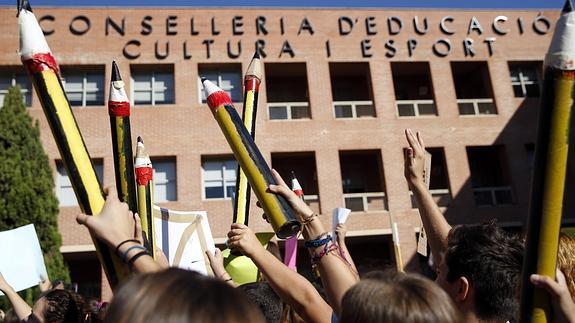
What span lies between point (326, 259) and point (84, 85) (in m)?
17.0

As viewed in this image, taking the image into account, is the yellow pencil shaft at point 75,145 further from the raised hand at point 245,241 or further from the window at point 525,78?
the window at point 525,78

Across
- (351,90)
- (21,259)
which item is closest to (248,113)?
(21,259)

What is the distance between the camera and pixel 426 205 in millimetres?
2650

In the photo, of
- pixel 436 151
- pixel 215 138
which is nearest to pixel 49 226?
pixel 215 138

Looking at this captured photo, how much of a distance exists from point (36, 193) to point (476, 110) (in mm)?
14740

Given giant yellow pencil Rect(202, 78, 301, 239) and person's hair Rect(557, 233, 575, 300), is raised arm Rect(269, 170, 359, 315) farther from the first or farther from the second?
person's hair Rect(557, 233, 575, 300)

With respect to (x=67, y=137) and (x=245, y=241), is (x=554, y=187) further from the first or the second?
(x=67, y=137)

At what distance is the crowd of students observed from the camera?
116 centimetres

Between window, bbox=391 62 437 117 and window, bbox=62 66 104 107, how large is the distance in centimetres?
1041

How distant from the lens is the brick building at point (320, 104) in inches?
650

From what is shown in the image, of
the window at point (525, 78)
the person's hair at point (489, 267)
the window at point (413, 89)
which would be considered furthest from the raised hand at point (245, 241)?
the window at point (525, 78)

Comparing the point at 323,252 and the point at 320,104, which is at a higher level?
the point at 320,104

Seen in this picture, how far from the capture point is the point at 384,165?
1725 cm

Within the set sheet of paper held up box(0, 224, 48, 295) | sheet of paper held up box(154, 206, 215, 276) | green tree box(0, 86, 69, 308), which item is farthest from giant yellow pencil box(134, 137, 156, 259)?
green tree box(0, 86, 69, 308)
